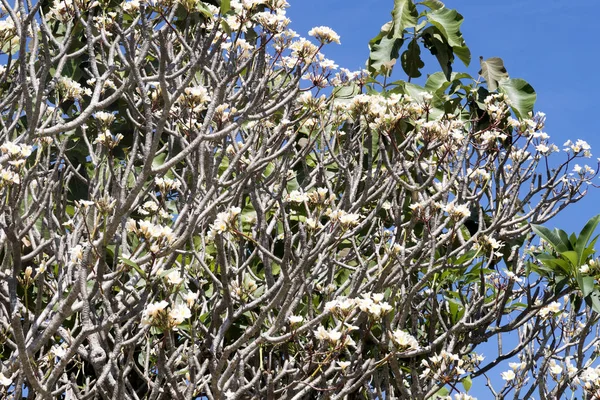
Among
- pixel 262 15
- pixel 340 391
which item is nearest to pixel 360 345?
pixel 340 391

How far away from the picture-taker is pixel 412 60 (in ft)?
17.6

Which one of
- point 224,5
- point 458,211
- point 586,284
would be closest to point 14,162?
point 224,5

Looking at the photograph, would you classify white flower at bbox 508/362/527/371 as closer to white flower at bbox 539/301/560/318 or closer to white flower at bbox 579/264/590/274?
white flower at bbox 539/301/560/318

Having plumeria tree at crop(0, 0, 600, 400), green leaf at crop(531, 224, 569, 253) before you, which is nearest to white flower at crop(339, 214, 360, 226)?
plumeria tree at crop(0, 0, 600, 400)

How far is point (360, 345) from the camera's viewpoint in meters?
3.34

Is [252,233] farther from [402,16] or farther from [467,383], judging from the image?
[402,16]

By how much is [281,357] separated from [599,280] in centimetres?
166

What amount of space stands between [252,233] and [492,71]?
2.12 metres

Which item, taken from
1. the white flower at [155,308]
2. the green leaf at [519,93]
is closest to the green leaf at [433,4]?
the green leaf at [519,93]

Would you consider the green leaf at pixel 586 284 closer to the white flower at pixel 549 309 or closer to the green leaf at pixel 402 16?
the white flower at pixel 549 309

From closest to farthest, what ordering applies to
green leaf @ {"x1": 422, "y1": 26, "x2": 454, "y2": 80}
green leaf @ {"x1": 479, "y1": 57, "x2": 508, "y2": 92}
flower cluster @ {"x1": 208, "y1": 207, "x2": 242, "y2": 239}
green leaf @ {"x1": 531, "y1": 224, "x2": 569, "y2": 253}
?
flower cluster @ {"x1": 208, "y1": 207, "x2": 242, "y2": 239}, green leaf @ {"x1": 531, "y1": 224, "x2": 569, "y2": 253}, green leaf @ {"x1": 479, "y1": 57, "x2": 508, "y2": 92}, green leaf @ {"x1": 422, "y1": 26, "x2": 454, "y2": 80}

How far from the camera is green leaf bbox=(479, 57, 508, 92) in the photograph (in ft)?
15.9

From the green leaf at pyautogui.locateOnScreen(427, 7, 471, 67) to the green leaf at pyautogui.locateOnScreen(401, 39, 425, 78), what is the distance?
28 centimetres

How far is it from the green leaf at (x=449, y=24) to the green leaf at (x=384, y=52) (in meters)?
0.27
